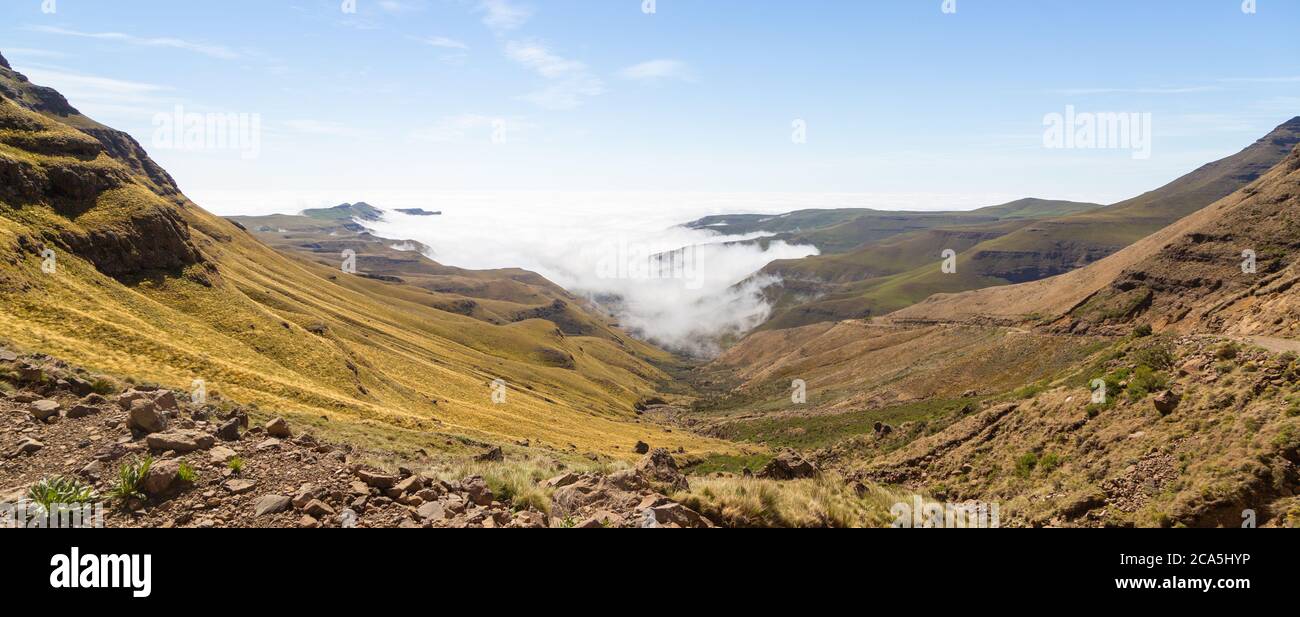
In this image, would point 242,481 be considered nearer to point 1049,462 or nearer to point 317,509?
point 317,509

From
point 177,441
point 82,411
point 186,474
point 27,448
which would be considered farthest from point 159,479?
point 82,411

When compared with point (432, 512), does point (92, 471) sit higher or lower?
higher

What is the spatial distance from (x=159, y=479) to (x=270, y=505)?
216cm

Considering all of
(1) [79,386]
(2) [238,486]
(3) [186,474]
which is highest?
(1) [79,386]

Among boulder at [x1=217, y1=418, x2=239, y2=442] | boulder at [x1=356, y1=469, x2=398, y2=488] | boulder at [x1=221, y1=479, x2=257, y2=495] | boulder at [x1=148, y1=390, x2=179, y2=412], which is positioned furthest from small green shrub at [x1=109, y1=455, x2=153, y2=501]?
boulder at [x1=148, y1=390, x2=179, y2=412]

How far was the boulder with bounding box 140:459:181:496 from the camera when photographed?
10.2m

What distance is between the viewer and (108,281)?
4425 centimetres

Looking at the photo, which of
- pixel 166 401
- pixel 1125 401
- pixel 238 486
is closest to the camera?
pixel 238 486

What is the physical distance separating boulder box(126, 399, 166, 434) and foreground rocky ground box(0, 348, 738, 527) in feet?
0.08

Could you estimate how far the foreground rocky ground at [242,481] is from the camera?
33.2 ft

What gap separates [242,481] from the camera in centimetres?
1094

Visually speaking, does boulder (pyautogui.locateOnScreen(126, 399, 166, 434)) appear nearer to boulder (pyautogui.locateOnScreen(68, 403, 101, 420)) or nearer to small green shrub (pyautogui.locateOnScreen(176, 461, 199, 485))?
boulder (pyautogui.locateOnScreen(68, 403, 101, 420))

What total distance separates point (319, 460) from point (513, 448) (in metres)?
29.3
